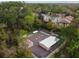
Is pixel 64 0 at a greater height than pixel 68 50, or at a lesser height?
greater

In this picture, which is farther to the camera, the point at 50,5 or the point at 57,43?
the point at 50,5

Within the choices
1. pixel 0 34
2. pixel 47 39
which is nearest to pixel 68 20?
pixel 47 39

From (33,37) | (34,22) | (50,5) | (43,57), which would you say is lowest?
(43,57)

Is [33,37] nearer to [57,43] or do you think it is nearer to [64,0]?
[57,43]

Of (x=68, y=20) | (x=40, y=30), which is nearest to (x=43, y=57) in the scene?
(x=40, y=30)
